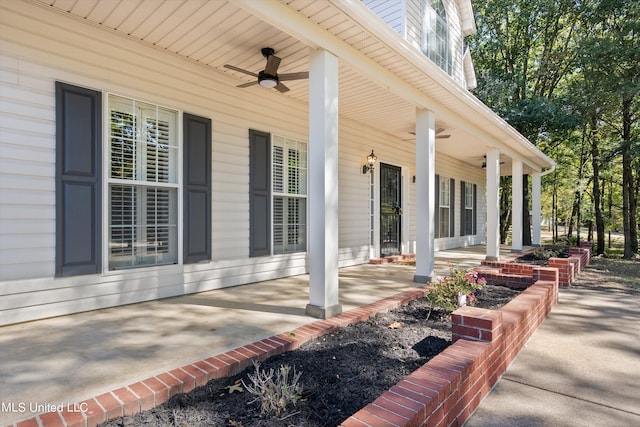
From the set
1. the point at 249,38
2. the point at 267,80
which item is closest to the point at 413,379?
the point at 267,80

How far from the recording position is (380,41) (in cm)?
351

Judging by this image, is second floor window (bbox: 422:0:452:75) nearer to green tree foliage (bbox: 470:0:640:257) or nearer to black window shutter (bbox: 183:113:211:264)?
green tree foliage (bbox: 470:0:640:257)

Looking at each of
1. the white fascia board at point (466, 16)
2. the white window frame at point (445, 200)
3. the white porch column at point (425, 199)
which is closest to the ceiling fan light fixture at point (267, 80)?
the white porch column at point (425, 199)

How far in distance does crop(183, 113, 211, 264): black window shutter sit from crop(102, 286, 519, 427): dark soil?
2.19m

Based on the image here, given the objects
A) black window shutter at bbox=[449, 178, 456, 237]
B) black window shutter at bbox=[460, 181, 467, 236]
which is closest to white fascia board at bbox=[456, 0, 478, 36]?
black window shutter at bbox=[449, 178, 456, 237]

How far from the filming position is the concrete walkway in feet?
6.25

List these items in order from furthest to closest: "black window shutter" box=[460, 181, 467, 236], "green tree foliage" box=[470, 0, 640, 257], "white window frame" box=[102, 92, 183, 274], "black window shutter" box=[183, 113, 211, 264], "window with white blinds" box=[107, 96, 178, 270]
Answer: "black window shutter" box=[460, 181, 467, 236] → "green tree foliage" box=[470, 0, 640, 257] → "black window shutter" box=[183, 113, 211, 264] → "window with white blinds" box=[107, 96, 178, 270] → "white window frame" box=[102, 92, 183, 274]

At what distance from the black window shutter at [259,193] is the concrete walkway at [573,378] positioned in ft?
10.9

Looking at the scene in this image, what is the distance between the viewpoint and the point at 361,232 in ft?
22.6

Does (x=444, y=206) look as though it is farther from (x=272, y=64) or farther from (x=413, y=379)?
(x=413, y=379)

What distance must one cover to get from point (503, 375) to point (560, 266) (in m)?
3.85

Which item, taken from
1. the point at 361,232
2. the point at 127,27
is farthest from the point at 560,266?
the point at 127,27

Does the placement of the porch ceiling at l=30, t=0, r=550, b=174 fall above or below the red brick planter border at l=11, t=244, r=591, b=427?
above

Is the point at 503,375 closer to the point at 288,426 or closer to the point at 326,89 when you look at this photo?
the point at 288,426
